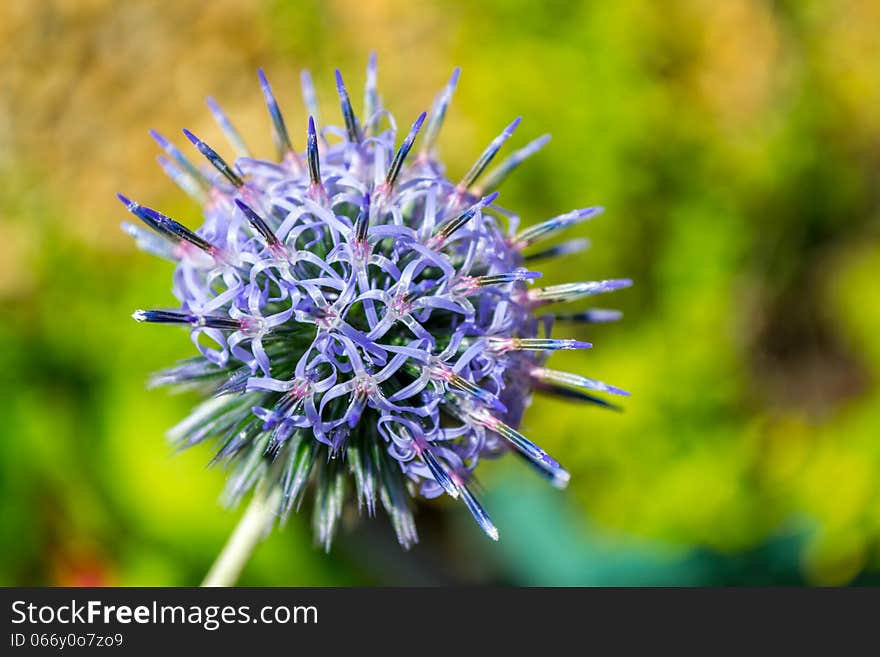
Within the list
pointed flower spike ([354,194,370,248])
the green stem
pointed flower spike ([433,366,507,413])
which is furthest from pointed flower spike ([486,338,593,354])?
the green stem

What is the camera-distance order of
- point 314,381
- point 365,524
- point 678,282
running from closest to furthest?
point 314,381 → point 365,524 → point 678,282

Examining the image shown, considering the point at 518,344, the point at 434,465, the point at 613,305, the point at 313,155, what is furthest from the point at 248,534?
the point at 613,305

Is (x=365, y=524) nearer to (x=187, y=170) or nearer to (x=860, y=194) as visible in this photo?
(x=187, y=170)

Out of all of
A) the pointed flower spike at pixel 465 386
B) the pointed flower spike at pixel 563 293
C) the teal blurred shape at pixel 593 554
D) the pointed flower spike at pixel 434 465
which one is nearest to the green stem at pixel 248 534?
the pointed flower spike at pixel 434 465

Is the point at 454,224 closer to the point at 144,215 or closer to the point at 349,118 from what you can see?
the point at 349,118

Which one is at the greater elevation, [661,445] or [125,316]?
[661,445]

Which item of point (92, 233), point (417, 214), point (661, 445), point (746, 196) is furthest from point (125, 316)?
point (746, 196)

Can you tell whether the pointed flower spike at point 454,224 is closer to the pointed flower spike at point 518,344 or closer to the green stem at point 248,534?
the pointed flower spike at point 518,344

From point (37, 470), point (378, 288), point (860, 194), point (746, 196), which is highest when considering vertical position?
point (860, 194)
